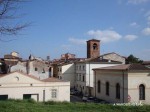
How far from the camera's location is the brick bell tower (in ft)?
196

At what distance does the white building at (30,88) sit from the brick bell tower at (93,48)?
24.9 m

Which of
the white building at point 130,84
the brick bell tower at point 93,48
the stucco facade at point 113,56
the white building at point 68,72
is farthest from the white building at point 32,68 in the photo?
the stucco facade at point 113,56

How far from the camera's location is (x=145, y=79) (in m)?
35.0

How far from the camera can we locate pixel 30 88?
34.2 metres

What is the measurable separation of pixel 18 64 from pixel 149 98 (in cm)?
2210

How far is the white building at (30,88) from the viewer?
3306cm

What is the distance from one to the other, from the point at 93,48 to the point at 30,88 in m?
29.1

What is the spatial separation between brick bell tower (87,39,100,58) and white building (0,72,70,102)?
24.9 m

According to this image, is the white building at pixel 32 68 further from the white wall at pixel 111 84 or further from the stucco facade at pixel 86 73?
the white wall at pixel 111 84

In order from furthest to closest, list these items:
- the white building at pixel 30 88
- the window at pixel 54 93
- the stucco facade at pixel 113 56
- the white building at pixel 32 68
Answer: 1. the stucco facade at pixel 113 56
2. the white building at pixel 32 68
3. the window at pixel 54 93
4. the white building at pixel 30 88

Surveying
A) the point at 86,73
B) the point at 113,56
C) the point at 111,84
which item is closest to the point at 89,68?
the point at 86,73

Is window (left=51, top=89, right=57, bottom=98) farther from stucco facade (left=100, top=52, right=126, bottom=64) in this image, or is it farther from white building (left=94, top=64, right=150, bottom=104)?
stucco facade (left=100, top=52, right=126, bottom=64)

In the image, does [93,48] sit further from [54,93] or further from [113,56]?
[54,93]

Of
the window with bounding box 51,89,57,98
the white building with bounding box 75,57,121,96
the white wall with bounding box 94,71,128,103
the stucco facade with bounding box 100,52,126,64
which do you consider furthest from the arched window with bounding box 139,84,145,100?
the stucco facade with bounding box 100,52,126,64
